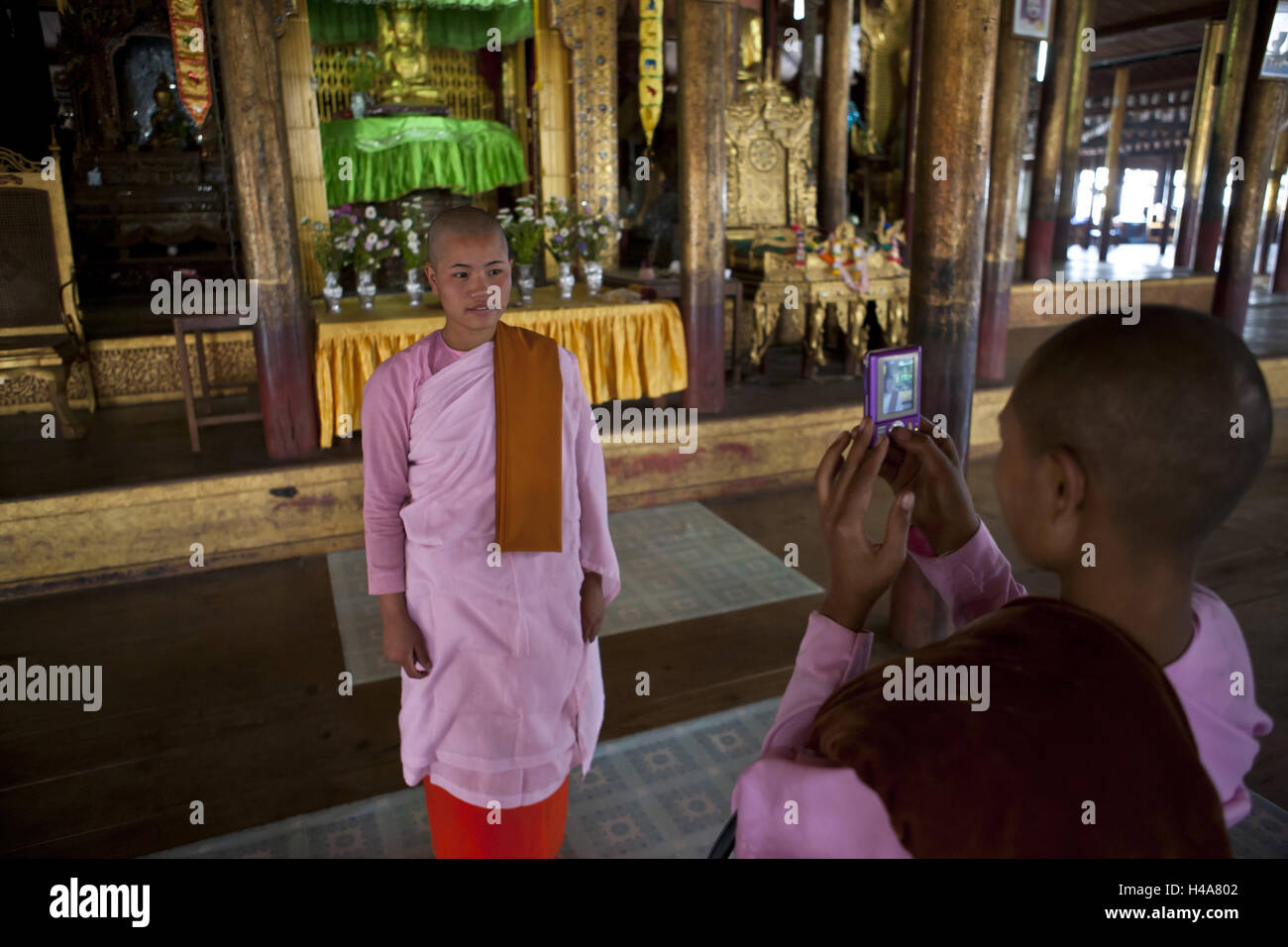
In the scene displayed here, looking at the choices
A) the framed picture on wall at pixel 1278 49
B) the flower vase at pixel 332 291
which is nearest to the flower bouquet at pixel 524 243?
the flower vase at pixel 332 291

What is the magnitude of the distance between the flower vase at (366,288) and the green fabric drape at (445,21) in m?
3.41

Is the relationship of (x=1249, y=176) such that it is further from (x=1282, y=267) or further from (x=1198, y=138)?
(x=1198, y=138)

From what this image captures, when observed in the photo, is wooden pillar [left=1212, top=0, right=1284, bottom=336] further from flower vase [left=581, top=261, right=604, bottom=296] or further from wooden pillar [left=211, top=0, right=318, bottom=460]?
wooden pillar [left=211, top=0, right=318, bottom=460]

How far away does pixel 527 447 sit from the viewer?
5.74 ft

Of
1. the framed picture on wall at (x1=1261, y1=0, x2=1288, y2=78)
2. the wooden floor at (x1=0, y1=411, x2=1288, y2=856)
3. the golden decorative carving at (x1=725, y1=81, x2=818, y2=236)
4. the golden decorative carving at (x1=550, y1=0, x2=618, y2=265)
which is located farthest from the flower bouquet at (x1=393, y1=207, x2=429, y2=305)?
the framed picture on wall at (x1=1261, y1=0, x2=1288, y2=78)

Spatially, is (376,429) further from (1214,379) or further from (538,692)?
(1214,379)

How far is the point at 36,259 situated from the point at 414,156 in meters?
2.88

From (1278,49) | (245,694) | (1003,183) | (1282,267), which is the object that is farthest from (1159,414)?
(1282,267)

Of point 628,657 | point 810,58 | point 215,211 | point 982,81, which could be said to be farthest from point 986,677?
point 810,58

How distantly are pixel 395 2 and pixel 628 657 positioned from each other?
647 centimetres

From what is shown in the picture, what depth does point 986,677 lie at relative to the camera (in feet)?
2.36

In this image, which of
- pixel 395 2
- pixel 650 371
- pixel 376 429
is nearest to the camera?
pixel 376 429

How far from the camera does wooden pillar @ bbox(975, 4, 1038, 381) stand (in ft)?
19.5

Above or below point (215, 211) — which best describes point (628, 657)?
below
